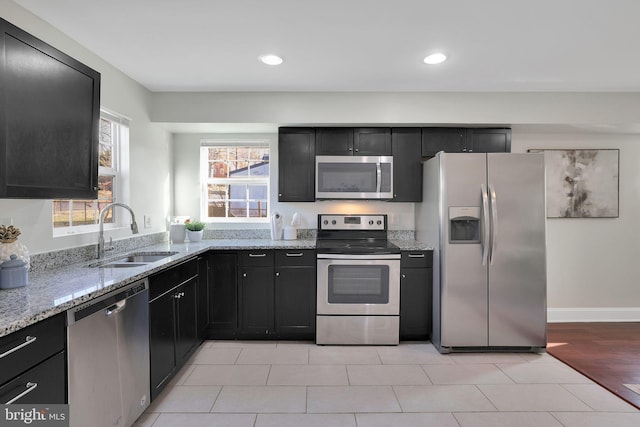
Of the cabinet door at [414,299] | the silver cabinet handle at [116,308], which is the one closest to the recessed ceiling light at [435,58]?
the cabinet door at [414,299]

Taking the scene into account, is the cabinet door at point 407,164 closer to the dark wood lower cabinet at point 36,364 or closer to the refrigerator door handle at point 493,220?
the refrigerator door handle at point 493,220

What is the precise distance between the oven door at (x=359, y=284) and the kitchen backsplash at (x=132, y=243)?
72 cm

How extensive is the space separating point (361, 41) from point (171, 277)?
82.4 inches

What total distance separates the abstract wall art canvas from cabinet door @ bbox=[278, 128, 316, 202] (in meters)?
2.63

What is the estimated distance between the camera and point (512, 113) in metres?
3.43

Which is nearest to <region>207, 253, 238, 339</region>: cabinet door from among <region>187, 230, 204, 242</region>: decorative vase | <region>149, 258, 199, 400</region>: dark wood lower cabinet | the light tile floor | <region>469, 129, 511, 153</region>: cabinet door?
the light tile floor

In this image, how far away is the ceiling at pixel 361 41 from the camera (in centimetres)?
201

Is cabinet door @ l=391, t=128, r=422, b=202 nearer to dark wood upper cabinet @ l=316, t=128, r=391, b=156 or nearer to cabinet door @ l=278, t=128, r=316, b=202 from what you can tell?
dark wood upper cabinet @ l=316, t=128, r=391, b=156

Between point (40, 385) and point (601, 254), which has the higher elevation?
point (601, 254)

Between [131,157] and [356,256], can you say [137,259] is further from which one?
[356,256]

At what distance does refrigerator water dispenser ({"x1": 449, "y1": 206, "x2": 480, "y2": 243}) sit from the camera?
9.99ft

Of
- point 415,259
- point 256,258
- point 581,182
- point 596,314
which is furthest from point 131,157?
point 596,314

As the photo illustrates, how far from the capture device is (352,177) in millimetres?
3605

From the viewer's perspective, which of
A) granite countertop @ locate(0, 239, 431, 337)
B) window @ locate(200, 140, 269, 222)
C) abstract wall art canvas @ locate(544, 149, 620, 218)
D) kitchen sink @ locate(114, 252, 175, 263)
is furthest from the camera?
window @ locate(200, 140, 269, 222)
